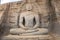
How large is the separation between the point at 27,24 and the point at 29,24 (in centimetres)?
5

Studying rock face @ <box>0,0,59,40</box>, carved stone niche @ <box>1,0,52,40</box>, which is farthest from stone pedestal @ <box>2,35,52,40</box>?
rock face @ <box>0,0,59,40</box>

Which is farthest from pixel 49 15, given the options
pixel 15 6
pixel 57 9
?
pixel 15 6

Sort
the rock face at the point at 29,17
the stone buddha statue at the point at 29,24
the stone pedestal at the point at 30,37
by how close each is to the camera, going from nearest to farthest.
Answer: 1. the stone pedestal at the point at 30,37
2. the stone buddha statue at the point at 29,24
3. the rock face at the point at 29,17

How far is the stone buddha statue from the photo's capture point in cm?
315

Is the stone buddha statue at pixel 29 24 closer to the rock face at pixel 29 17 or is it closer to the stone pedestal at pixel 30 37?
the rock face at pixel 29 17

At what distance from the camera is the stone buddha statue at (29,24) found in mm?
3150

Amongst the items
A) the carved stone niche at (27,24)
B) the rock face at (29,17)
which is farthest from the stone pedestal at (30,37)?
the rock face at (29,17)

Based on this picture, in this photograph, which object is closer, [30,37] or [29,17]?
[30,37]

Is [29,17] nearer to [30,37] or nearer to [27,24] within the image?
[27,24]

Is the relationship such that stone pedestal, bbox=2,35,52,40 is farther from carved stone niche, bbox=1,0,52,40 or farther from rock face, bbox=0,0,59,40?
rock face, bbox=0,0,59,40

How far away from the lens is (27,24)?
348 centimetres

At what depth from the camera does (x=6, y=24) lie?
3521 mm

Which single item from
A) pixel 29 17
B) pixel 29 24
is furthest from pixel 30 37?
pixel 29 17

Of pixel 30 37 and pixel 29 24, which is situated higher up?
pixel 29 24
